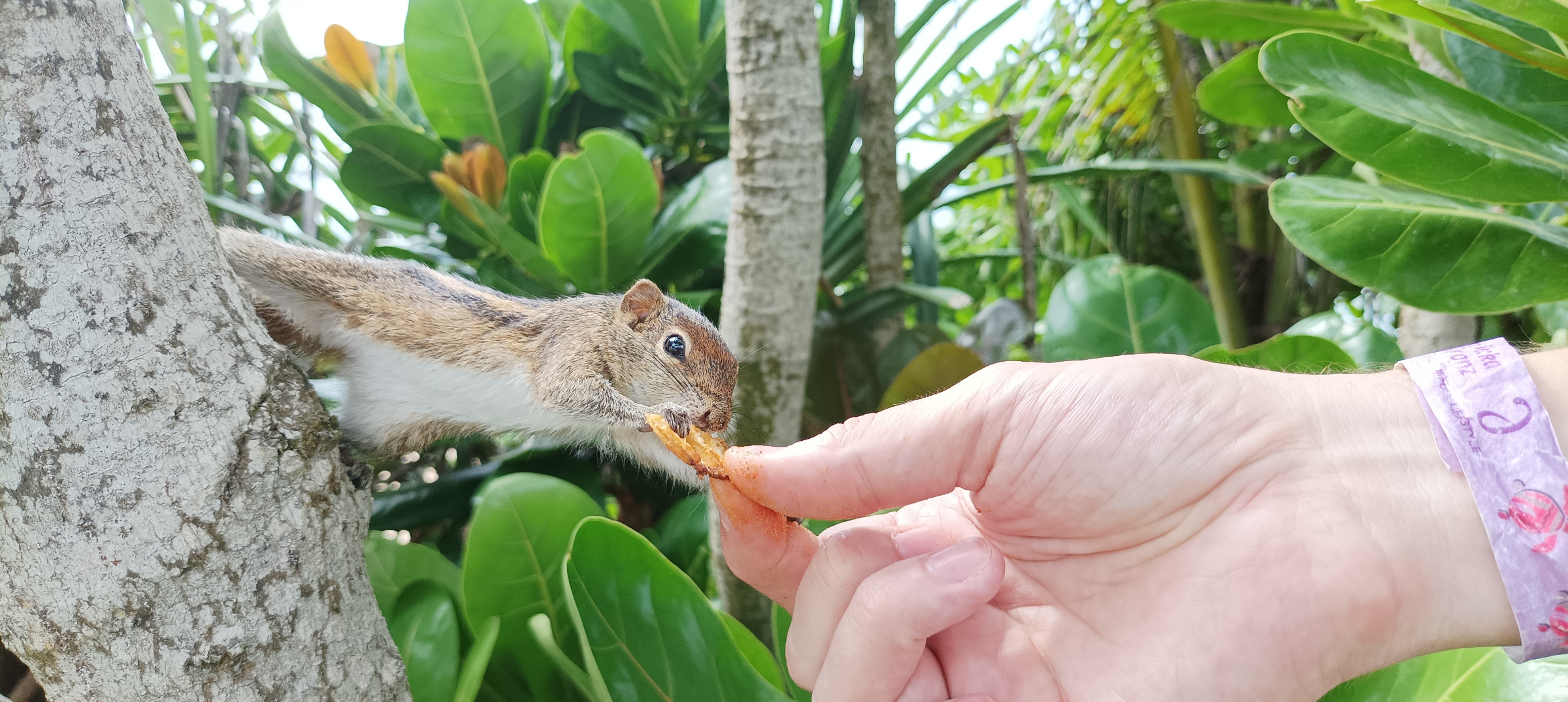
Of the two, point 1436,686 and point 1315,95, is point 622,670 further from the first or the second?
point 1315,95

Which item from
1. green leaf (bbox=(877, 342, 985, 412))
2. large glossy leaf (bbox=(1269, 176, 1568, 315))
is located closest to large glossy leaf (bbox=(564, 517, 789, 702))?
green leaf (bbox=(877, 342, 985, 412))

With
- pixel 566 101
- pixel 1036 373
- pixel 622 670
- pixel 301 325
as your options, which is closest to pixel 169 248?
pixel 301 325

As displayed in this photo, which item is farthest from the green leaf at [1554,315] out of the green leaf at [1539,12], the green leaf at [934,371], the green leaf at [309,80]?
the green leaf at [309,80]

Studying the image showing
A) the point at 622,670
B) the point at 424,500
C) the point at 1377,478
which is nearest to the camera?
the point at 1377,478

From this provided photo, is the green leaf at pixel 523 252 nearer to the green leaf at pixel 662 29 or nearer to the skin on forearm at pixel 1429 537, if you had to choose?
the green leaf at pixel 662 29

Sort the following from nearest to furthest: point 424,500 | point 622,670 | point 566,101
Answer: point 622,670 < point 424,500 < point 566,101

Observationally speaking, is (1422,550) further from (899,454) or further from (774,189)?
(774,189)
